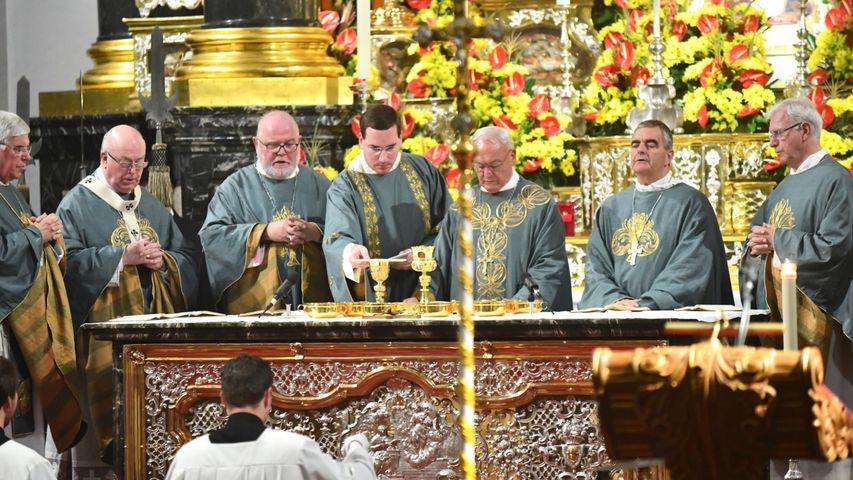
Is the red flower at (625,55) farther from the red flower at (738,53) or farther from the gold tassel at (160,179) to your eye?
the gold tassel at (160,179)

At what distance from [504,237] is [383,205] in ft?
A: 2.13

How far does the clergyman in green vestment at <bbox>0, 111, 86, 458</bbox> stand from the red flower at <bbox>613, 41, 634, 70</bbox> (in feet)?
11.1

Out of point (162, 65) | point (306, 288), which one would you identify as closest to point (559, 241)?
point (306, 288)

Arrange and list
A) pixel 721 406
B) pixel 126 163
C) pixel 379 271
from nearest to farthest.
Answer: pixel 721 406, pixel 379 271, pixel 126 163

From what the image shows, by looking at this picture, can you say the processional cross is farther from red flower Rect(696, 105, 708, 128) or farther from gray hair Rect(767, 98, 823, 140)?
red flower Rect(696, 105, 708, 128)

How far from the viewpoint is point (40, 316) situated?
799cm

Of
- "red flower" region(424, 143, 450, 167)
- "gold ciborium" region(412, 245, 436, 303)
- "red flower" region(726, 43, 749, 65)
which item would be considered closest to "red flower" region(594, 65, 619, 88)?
"red flower" region(726, 43, 749, 65)

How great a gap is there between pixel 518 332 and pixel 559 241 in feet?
4.35

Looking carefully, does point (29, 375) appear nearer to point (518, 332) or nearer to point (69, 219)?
point (69, 219)

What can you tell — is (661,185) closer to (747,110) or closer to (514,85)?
(747,110)

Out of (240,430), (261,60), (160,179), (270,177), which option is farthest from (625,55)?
(240,430)

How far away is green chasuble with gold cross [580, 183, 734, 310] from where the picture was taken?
7.95 m

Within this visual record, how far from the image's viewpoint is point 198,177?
9859 millimetres

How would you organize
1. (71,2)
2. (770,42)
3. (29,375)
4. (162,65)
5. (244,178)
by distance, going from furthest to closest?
(71,2) < (770,42) < (162,65) < (244,178) < (29,375)
